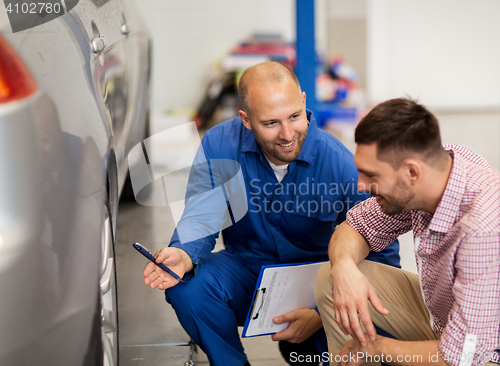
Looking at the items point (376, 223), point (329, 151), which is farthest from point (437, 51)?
point (376, 223)

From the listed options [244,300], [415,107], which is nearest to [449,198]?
[415,107]

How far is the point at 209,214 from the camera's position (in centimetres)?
169

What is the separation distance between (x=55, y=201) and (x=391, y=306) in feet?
3.17

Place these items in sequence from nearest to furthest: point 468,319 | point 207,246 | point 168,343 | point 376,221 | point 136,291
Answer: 1. point 468,319
2. point 376,221
3. point 207,246
4. point 168,343
5. point 136,291

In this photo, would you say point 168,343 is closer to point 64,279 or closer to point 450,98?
point 64,279

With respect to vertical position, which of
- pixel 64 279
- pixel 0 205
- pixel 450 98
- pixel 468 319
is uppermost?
pixel 0 205

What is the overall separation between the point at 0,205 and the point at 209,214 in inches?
33.3

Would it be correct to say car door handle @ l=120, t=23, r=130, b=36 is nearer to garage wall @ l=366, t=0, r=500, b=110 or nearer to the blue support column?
the blue support column

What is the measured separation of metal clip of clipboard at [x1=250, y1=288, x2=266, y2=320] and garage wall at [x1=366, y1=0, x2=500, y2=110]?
5428 mm

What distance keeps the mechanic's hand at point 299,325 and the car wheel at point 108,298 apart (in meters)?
0.58

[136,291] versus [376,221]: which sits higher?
[376,221]

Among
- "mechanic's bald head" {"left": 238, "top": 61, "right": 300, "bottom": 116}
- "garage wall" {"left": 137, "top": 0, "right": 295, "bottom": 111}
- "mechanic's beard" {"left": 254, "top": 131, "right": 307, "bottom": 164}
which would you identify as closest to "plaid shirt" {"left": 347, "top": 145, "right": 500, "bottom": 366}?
"mechanic's beard" {"left": 254, "top": 131, "right": 307, "bottom": 164}

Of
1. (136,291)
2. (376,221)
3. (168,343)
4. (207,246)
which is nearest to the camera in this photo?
(376,221)

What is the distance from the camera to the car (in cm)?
92
